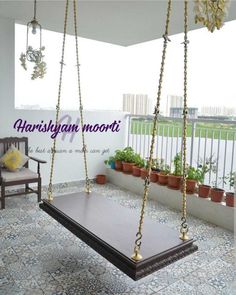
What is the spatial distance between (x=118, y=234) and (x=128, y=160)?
10.3 ft

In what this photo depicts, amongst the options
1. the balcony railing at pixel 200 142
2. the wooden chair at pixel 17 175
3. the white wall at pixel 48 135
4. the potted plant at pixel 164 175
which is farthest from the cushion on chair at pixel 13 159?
the balcony railing at pixel 200 142

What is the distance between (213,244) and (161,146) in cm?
227

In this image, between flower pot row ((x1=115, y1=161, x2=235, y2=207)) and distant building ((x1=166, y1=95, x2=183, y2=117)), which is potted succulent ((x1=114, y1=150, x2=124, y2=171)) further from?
distant building ((x1=166, y1=95, x2=183, y2=117))

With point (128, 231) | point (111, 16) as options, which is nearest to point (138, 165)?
point (111, 16)

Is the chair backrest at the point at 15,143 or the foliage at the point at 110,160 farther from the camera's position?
the foliage at the point at 110,160

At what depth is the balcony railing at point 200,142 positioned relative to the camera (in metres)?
3.80

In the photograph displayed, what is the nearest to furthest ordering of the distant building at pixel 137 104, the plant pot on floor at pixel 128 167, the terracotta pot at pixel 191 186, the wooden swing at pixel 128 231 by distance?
the wooden swing at pixel 128 231
the terracotta pot at pixel 191 186
the plant pot on floor at pixel 128 167
the distant building at pixel 137 104

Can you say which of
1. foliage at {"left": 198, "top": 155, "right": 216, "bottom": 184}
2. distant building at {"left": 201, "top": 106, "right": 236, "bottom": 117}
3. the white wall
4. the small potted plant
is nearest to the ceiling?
the white wall

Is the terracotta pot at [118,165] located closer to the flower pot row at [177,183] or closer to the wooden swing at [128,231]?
the flower pot row at [177,183]

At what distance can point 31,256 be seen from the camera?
2498 mm

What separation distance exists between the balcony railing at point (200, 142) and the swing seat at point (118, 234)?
1.99 meters

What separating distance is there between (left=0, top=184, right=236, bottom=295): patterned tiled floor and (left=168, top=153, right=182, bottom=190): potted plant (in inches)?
32.3

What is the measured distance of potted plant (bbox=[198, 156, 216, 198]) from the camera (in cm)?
359

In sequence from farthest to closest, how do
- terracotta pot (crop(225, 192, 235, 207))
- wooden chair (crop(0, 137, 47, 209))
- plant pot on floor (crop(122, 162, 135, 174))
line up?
plant pot on floor (crop(122, 162, 135, 174)) → wooden chair (crop(0, 137, 47, 209)) → terracotta pot (crop(225, 192, 235, 207))
